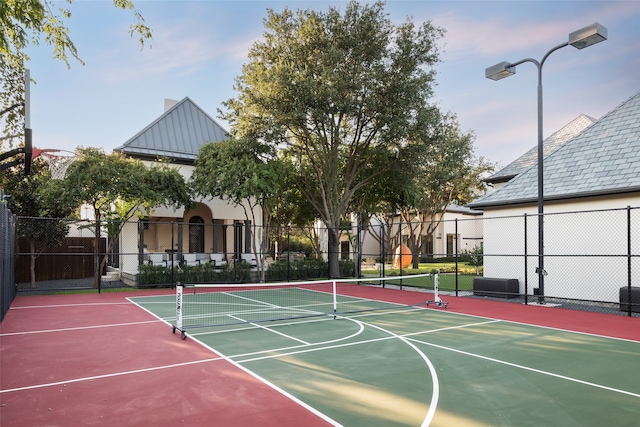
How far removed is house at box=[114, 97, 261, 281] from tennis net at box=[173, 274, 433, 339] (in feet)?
21.3

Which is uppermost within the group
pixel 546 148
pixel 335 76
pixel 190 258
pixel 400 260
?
pixel 335 76

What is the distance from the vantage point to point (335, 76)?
2056cm

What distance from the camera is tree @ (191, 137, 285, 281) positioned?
71.5 feet

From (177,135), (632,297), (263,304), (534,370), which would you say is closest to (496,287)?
(632,297)

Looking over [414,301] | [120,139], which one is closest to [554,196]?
[414,301]

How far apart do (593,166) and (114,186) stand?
64.4 ft

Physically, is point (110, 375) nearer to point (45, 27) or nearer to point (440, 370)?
point (440, 370)

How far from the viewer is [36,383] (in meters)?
6.62

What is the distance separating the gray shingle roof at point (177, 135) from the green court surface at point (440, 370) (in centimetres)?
1650

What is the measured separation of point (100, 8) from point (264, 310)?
359 inches

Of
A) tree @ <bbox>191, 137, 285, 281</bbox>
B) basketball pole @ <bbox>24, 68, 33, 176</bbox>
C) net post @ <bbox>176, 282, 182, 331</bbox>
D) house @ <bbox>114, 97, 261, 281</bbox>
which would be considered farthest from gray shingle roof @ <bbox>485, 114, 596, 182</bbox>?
basketball pole @ <bbox>24, 68, 33, 176</bbox>

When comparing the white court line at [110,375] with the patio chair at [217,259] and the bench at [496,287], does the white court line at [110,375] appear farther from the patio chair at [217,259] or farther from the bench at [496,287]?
the patio chair at [217,259]

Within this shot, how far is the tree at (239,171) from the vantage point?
21797 mm

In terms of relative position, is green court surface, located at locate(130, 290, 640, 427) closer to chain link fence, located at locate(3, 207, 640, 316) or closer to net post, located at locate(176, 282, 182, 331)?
net post, located at locate(176, 282, 182, 331)
